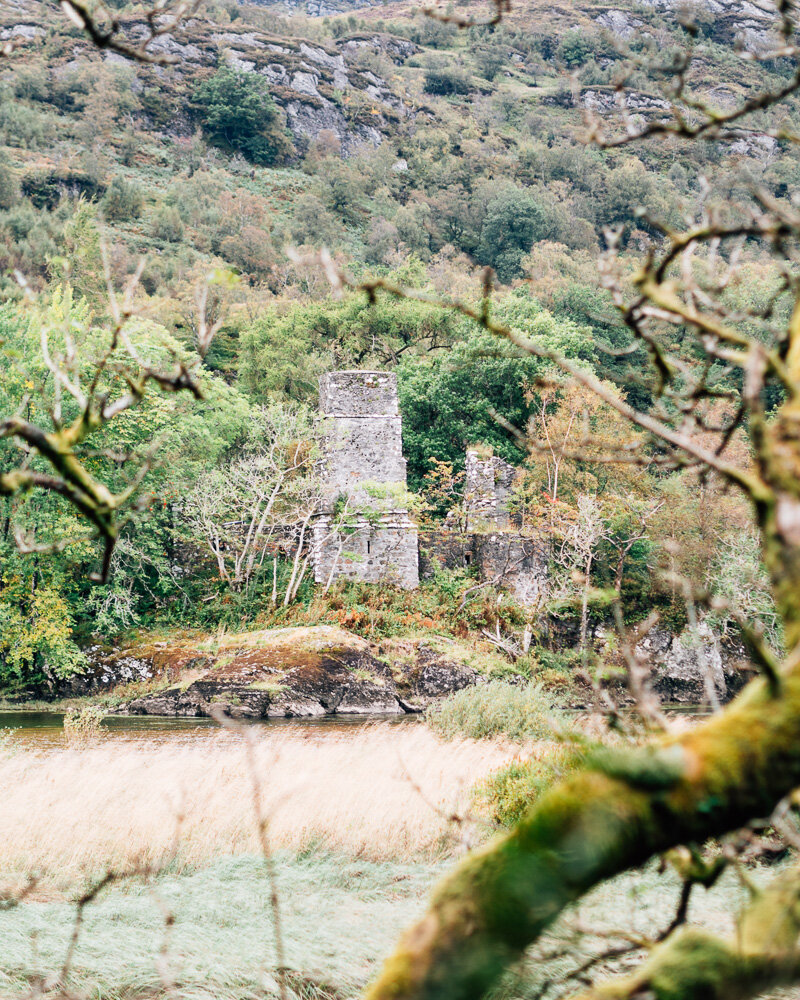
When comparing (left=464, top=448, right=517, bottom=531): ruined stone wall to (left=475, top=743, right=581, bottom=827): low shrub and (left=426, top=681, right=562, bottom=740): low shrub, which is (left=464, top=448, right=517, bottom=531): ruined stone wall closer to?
(left=426, top=681, right=562, bottom=740): low shrub

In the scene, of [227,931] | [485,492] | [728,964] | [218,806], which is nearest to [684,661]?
[485,492]

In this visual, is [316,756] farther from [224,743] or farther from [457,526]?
[457,526]

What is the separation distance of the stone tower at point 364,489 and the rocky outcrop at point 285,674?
328 cm

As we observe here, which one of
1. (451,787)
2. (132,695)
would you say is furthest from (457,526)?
(451,787)

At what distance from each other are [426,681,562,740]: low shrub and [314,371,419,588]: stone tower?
1054 cm

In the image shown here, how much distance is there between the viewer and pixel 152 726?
1591 cm

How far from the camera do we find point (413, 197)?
6794cm

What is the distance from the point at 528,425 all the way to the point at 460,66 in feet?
309

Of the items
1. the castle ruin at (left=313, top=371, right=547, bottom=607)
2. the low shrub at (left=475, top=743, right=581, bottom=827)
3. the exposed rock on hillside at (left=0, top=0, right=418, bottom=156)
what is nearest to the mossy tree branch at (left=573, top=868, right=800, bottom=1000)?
the low shrub at (left=475, top=743, right=581, bottom=827)

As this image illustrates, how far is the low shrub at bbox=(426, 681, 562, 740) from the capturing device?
36.1 ft

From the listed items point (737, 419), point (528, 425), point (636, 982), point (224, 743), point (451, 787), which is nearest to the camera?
point (636, 982)

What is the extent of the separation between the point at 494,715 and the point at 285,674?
7.70 meters

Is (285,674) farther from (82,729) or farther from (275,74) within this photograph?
(275,74)

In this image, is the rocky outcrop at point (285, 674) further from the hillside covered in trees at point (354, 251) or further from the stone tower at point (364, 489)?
the stone tower at point (364, 489)
